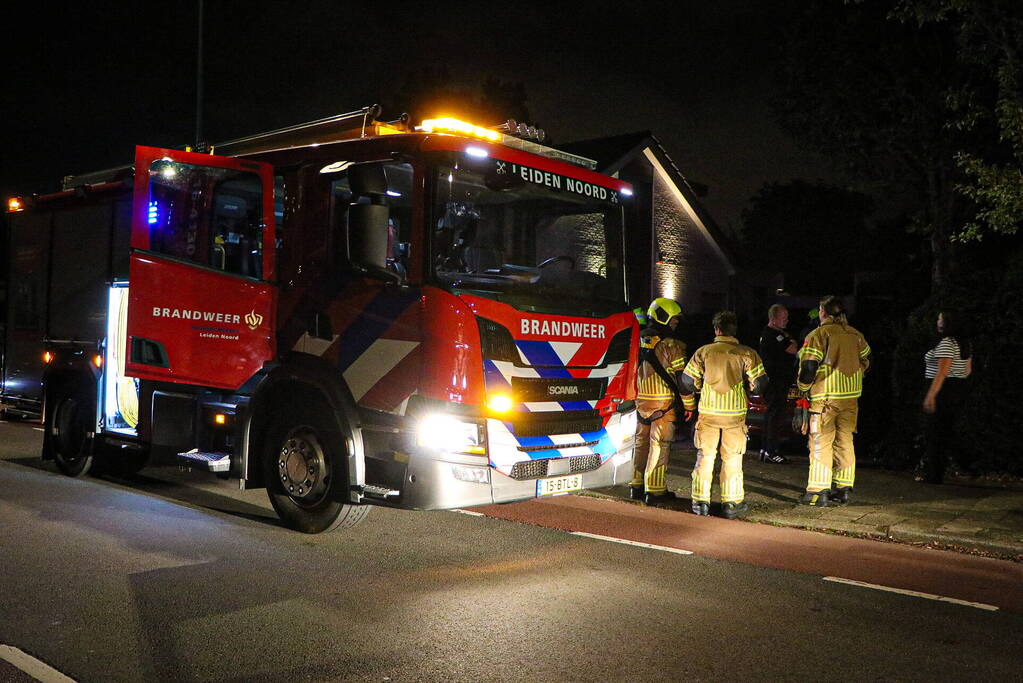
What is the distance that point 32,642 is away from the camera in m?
4.77

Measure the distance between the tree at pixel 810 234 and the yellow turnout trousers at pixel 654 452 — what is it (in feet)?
158

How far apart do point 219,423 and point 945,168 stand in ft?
47.0

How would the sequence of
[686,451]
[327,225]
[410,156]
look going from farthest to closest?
[686,451], [327,225], [410,156]

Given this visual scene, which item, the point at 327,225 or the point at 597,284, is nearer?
the point at 327,225

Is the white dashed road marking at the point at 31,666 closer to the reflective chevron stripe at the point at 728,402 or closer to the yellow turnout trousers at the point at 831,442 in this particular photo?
the reflective chevron stripe at the point at 728,402

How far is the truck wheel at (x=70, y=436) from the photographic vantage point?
9.34 metres

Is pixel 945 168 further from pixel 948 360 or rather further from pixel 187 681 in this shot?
pixel 187 681

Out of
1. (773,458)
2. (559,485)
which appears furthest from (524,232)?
(773,458)

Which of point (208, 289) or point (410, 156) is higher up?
point (410, 156)

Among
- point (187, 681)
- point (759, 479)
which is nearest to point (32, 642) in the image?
point (187, 681)

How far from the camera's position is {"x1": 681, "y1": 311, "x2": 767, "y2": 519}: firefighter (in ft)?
26.5

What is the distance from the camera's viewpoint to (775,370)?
37.5 ft

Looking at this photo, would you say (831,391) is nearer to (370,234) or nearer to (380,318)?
(380,318)

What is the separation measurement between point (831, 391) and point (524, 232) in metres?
3.61
